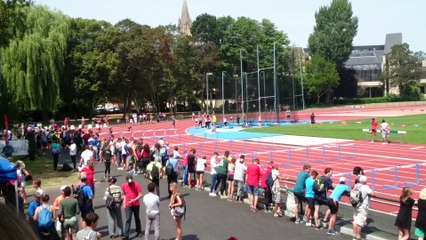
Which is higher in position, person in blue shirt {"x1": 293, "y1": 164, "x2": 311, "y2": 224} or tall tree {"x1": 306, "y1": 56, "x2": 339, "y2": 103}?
tall tree {"x1": 306, "y1": 56, "x2": 339, "y2": 103}

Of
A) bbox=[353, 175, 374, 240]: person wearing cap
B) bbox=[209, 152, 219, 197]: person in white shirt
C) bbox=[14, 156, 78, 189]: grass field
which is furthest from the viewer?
bbox=[14, 156, 78, 189]: grass field

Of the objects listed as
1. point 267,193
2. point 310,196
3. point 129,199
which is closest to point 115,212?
point 129,199

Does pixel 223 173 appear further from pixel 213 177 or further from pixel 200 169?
pixel 200 169

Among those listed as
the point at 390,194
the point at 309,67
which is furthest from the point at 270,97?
the point at 309,67

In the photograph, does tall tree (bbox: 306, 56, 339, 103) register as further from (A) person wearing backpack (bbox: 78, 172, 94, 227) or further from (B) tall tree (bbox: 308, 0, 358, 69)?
(A) person wearing backpack (bbox: 78, 172, 94, 227)

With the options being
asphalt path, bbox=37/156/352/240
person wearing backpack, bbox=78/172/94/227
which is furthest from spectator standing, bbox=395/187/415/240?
person wearing backpack, bbox=78/172/94/227

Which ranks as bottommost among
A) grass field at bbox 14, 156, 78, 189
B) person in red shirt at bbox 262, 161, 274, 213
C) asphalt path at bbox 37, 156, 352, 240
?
asphalt path at bbox 37, 156, 352, 240

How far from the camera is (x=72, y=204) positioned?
10.5 metres

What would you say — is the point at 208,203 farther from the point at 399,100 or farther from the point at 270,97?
the point at 399,100

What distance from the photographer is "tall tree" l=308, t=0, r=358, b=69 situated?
96.2m

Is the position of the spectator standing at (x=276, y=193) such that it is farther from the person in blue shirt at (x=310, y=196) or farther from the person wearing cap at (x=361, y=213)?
the person wearing cap at (x=361, y=213)

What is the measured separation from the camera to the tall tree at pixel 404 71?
316 ft

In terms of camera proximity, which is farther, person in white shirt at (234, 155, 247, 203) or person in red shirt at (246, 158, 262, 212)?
person in white shirt at (234, 155, 247, 203)

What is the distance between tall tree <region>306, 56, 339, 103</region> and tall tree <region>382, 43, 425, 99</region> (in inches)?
644
